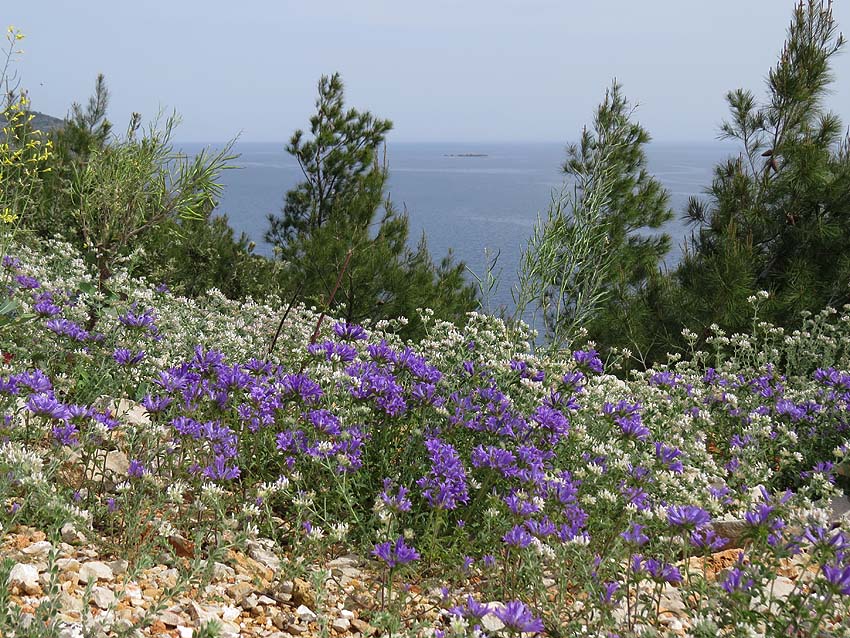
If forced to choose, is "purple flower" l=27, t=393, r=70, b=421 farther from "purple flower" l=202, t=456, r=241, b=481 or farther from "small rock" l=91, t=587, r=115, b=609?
"small rock" l=91, t=587, r=115, b=609

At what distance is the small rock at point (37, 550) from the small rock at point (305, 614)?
921mm

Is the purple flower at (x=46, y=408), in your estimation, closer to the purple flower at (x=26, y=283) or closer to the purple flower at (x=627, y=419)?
the purple flower at (x=627, y=419)

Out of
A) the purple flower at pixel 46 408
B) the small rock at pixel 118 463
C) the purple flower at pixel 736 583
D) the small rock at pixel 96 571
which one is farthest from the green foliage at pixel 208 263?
the purple flower at pixel 736 583

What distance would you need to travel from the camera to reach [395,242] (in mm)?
10461

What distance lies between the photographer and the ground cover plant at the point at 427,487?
7.50ft

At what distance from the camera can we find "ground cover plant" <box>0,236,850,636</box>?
90.0 inches

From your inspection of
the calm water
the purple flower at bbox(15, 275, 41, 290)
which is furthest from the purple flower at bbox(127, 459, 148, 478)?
the calm water

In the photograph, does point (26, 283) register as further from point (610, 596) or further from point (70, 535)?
point (610, 596)

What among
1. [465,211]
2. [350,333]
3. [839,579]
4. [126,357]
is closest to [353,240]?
[350,333]

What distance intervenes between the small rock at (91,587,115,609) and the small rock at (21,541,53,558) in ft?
1.10

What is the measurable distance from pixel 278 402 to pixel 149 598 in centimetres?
95

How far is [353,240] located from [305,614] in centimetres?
699

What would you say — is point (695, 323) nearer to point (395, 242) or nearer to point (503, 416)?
point (395, 242)

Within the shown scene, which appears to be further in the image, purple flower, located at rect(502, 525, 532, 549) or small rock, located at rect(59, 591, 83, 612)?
purple flower, located at rect(502, 525, 532, 549)
